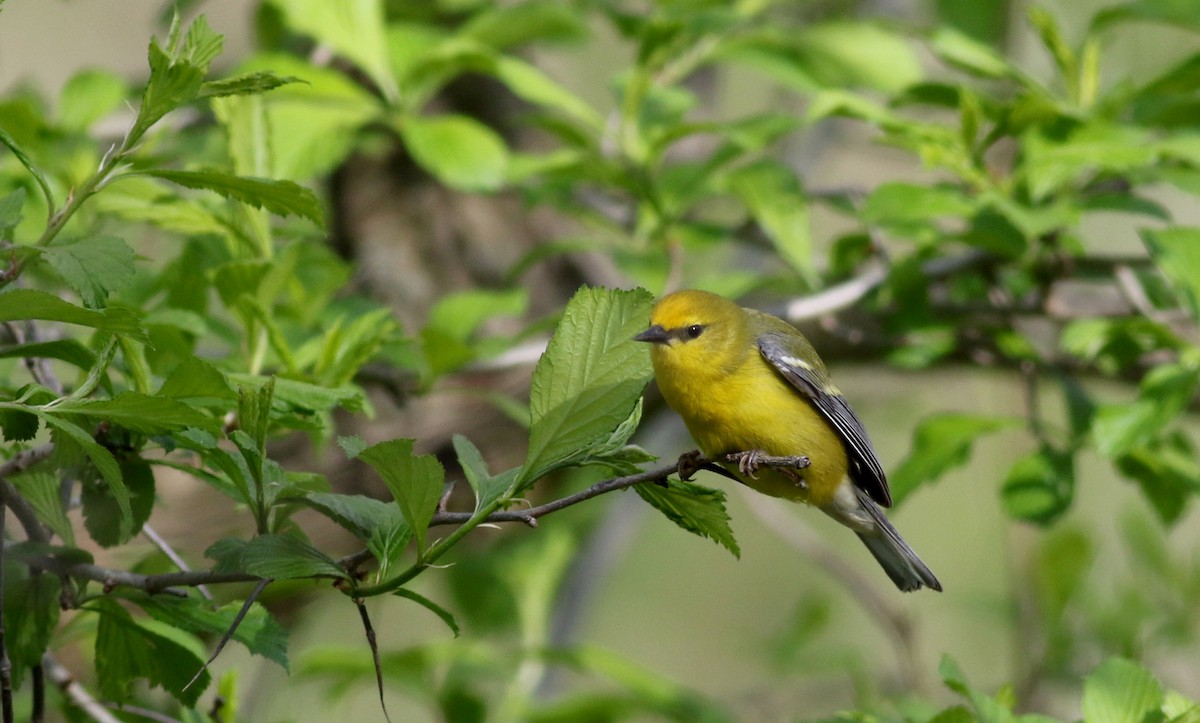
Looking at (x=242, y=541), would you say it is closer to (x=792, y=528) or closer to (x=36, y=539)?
(x=36, y=539)

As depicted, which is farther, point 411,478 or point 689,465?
point 689,465

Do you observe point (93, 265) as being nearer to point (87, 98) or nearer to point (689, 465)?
point (689, 465)

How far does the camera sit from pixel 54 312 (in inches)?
53.0

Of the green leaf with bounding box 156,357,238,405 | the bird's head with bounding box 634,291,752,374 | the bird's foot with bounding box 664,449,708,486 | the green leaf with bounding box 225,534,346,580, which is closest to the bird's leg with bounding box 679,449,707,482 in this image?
the bird's foot with bounding box 664,449,708,486

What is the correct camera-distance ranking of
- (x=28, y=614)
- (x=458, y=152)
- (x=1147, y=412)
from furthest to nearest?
(x=458, y=152) < (x=1147, y=412) < (x=28, y=614)

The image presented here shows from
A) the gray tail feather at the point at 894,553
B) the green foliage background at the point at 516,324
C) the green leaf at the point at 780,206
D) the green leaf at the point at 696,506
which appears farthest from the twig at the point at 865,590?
the green leaf at the point at 696,506

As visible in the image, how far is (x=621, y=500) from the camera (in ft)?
15.8

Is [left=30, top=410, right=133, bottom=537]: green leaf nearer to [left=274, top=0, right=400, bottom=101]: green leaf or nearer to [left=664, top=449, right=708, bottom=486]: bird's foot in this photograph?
[left=664, top=449, right=708, bottom=486]: bird's foot

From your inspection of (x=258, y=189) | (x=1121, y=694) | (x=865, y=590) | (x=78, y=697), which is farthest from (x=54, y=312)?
(x=865, y=590)

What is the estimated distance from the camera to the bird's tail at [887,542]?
8.53ft

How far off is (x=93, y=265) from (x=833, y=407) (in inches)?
67.4

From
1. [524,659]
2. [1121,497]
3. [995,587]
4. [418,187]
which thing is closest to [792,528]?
[524,659]

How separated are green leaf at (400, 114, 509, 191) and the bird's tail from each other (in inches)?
49.2

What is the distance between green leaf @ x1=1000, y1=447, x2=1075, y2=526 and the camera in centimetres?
291
